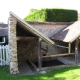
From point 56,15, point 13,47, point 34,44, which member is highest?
point 56,15

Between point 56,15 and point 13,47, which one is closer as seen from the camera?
point 13,47

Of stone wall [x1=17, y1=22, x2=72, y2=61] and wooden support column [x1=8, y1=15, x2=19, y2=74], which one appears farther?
stone wall [x1=17, y1=22, x2=72, y2=61]

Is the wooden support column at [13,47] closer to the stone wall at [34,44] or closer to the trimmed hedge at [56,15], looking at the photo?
the stone wall at [34,44]

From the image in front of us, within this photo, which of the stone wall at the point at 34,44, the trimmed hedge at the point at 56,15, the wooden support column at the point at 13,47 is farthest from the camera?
the trimmed hedge at the point at 56,15

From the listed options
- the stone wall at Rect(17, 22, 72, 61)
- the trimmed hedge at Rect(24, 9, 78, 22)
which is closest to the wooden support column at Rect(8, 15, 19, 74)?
the stone wall at Rect(17, 22, 72, 61)

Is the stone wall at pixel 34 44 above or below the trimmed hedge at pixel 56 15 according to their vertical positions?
below

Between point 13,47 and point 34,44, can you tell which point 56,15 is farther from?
point 13,47

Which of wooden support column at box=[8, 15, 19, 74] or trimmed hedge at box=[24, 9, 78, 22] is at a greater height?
trimmed hedge at box=[24, 9, 78, 22]

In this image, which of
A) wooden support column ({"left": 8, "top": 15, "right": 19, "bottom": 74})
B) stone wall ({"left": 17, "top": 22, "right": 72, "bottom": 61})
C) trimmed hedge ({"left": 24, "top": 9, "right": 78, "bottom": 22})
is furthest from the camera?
trimmed hedge ({"left": 24, "top": 9, "right": 78, "bottom": 22})

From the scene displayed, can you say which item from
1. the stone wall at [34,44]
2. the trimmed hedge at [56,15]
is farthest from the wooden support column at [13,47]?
the trimmed hedge at [56,15]

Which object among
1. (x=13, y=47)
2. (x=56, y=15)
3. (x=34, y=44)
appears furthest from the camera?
(x=56, y=15)

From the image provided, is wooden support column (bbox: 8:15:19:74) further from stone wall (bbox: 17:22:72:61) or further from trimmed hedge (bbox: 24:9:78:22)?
trimmed hedge (bbox: 24:9:78:22)

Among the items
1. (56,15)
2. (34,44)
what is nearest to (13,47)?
(34,44)

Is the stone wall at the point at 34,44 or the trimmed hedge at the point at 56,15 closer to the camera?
the stone wall at the point at 34,44
